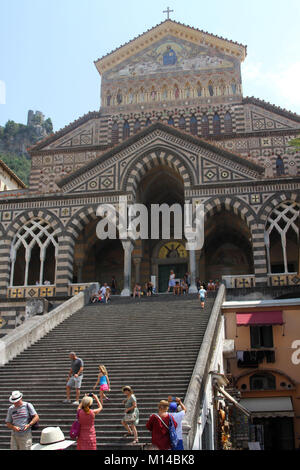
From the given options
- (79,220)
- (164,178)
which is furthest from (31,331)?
(164,178)

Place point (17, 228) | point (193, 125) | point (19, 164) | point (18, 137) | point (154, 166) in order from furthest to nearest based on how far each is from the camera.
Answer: point (18, 137), point (19, 164), point (193, 125), point (154, 166), point (17, 228)

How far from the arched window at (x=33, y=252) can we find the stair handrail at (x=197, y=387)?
40.8ft

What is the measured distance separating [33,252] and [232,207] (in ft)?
40.8

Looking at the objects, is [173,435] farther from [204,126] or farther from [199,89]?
[199,89]

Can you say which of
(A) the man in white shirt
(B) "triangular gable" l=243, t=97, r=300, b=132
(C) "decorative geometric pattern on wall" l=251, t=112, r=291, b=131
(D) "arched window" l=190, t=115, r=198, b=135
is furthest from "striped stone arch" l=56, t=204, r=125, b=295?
(A) the man in white shirt

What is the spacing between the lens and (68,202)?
90.8ft

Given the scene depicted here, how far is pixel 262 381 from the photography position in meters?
20.5

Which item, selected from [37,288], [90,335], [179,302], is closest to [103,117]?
[37,288]

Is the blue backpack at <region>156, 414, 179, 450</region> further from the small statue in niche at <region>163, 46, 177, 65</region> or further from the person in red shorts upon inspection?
the small statue in niche at <region>163, 46, 177, 65</region>

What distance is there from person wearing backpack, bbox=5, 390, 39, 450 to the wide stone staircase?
2.03m

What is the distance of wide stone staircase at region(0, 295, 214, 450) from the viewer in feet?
38.8

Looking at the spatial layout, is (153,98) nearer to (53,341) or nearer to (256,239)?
(256,239)

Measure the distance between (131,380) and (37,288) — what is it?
45.8 feet

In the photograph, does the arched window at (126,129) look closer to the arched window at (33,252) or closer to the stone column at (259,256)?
the arched window at (33,252)
